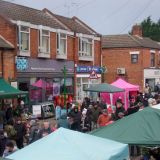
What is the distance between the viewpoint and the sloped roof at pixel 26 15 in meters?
29.7

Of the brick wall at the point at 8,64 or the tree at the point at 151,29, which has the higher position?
the tree at the point at 151,29

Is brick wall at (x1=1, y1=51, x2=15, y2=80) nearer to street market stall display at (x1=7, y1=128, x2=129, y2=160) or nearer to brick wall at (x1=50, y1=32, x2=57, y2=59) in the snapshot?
brick wall at (x1=50, y1=32, x2=57, y2=59)

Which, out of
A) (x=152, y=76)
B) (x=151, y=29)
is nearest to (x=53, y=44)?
(x=152, y=76)

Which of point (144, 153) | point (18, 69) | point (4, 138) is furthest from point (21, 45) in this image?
point (144, 153)

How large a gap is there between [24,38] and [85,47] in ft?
28.8

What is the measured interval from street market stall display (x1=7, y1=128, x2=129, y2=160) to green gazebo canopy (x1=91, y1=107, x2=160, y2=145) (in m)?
0.68

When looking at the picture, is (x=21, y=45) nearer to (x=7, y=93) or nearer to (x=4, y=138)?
(x=7, y=93)

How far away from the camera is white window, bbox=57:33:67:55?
33094 millimetres

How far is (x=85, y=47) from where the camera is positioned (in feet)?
122

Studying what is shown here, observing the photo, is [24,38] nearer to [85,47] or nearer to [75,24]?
[85,47]

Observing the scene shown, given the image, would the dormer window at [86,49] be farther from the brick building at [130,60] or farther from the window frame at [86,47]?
the brick building at [130,60]

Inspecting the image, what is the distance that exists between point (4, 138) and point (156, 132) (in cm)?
597

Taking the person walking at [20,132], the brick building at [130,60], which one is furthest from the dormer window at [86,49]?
the person walking at [20,132]

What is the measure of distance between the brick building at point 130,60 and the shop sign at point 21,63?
1875 centimetres
